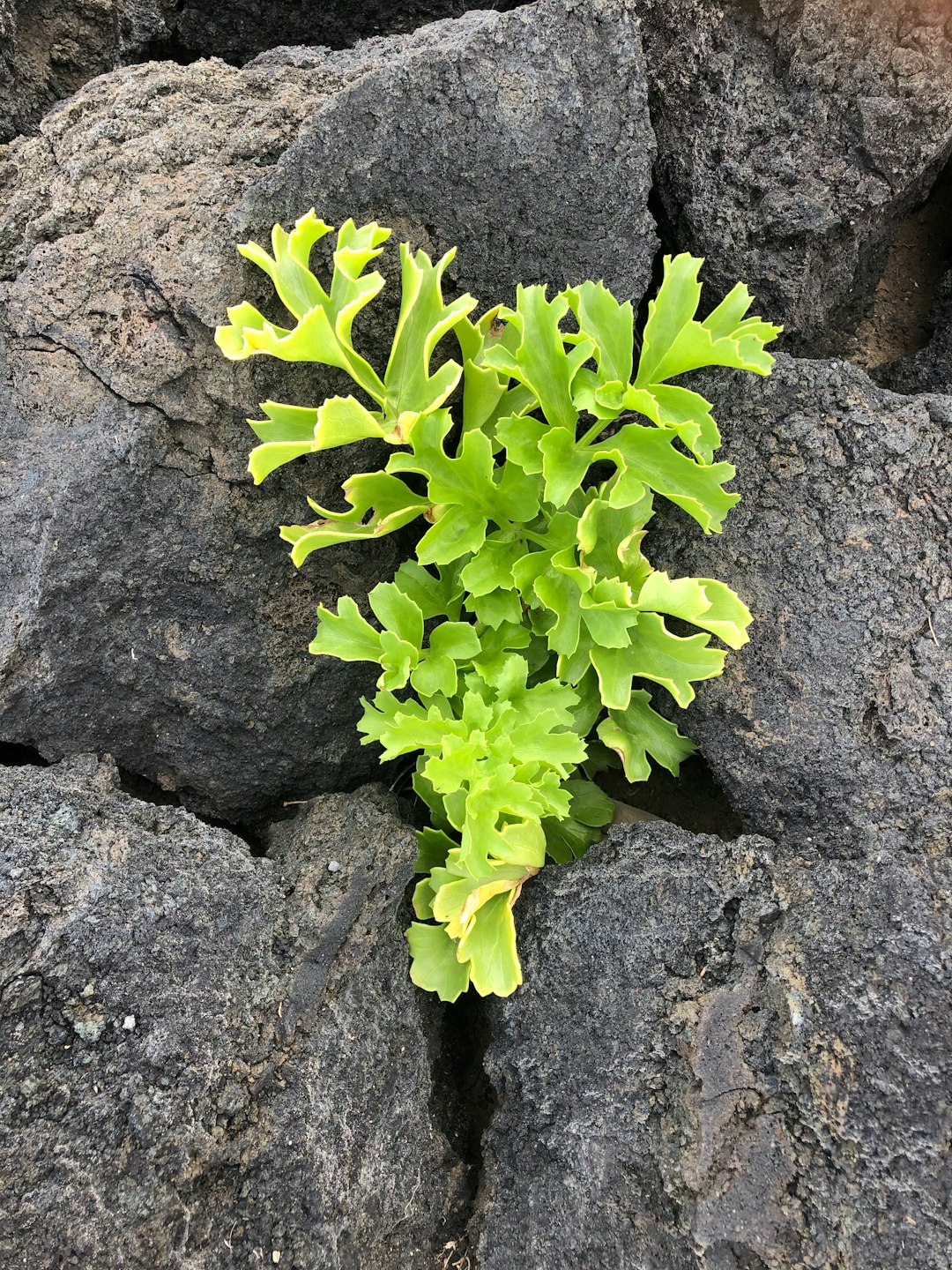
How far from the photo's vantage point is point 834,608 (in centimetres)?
197

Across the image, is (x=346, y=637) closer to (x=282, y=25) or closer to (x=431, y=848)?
(x=431, y=848)

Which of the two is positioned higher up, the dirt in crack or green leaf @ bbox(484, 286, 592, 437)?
green leaf @ bbox(484, 286, 592, 437)

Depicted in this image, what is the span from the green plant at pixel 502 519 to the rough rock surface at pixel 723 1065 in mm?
200

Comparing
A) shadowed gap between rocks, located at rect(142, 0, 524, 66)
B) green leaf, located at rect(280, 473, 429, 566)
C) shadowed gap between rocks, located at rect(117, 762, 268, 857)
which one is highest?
shadowed gap between rocks, located at rect(142, 0, 524, 66)

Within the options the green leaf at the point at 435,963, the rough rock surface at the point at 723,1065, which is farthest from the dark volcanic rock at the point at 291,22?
the green leaf at the point at 435,963

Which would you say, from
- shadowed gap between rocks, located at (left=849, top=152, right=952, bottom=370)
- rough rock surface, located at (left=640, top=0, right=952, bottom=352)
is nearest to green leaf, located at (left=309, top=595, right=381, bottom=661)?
rough rock surface, located at (left=640, top=0, right=952, bottom=352)

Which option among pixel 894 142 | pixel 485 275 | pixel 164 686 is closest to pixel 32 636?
pixel 164 686

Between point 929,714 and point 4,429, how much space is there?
2168 mm

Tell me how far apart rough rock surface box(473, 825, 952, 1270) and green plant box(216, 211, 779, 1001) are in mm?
200

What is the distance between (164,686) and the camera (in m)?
2.19

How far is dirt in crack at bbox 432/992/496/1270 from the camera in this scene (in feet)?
6.07

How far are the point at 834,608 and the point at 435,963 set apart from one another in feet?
3.96

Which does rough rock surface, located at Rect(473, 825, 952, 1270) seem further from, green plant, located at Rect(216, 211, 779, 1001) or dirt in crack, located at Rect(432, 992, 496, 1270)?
green plant, located at Rect(216, 211, 779, 1001)

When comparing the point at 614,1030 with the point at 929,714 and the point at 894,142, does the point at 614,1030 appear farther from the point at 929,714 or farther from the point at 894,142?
the point at 894,142
